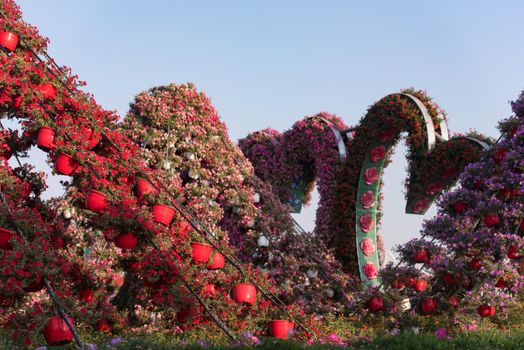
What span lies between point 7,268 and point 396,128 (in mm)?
9368

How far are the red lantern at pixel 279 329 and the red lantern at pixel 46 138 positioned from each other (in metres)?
3.46

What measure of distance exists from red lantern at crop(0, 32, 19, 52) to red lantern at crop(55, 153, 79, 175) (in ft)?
5.87

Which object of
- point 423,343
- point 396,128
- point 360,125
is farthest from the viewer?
point 360,125

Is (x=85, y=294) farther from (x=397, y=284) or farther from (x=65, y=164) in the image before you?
(x=397, y=284)

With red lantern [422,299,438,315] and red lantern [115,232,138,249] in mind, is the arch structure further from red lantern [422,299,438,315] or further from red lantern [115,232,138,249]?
red lantern [115,232,138,249]

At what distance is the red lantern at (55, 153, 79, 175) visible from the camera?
23.9 feet

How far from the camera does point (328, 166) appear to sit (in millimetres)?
15188

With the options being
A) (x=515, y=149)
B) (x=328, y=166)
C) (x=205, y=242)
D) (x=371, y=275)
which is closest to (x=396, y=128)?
(x=328, y=166)

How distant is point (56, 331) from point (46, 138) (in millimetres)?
2318

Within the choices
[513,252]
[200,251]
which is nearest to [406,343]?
[200,251]

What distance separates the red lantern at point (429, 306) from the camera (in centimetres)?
919

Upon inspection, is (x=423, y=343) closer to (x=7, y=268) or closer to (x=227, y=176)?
(x=7, y=268)

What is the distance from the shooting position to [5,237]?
658cm

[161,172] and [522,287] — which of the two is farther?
[161,172]
